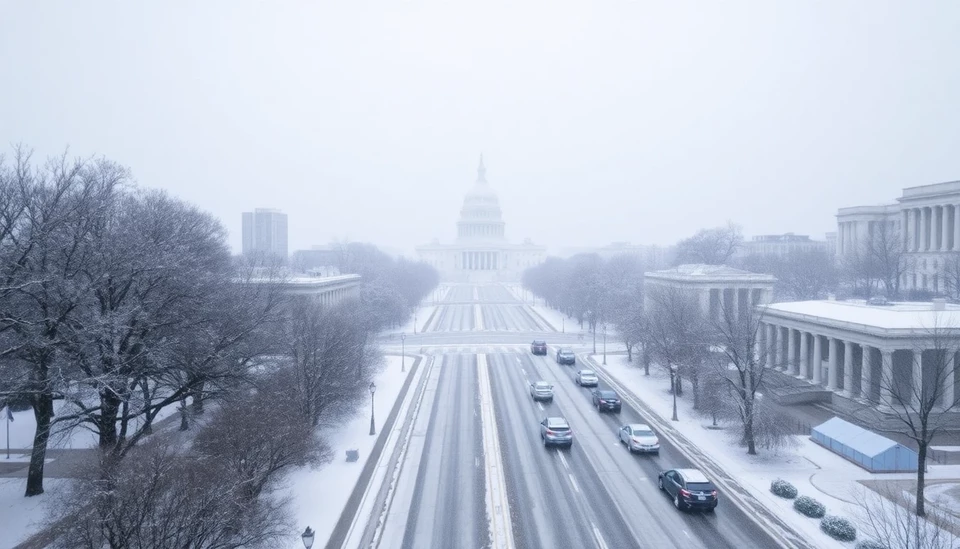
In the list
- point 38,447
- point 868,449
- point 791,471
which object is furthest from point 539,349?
point 38,447

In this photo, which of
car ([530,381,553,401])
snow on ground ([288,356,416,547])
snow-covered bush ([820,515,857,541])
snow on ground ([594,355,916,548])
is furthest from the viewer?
car ([530,381,553,401])

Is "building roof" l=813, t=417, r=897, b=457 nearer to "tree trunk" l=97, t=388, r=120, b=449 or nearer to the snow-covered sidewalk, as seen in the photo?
the snow-covered sidewalk

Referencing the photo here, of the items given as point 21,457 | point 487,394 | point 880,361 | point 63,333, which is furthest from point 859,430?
point 21,457

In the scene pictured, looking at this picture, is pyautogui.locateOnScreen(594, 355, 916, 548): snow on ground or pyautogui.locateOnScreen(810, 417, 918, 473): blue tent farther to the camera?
pyautogui.locateOnScreen(810, 417, 918, 473): blue tent

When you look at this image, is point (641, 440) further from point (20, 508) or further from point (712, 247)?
point (712, 247)

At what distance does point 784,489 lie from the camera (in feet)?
71.8

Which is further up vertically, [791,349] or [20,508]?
[791,349]

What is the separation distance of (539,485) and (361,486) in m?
7.35

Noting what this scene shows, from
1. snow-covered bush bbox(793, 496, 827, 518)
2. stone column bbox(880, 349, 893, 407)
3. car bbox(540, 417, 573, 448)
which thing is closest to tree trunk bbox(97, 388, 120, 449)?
car bbox(540, 417, 573, 448)

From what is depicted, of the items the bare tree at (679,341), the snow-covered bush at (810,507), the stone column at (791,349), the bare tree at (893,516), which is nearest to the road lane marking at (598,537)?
the snow-covered bush at (810,507)

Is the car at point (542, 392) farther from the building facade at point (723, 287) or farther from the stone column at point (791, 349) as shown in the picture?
the building facade at point (723, 287)

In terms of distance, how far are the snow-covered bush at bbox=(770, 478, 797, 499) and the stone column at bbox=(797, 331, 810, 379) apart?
69.7 ft

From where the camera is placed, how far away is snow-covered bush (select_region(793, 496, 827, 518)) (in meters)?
20.1

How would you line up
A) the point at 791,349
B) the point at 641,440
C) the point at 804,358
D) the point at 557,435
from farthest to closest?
the point at 791,349 → the point at 804,358 → the point at 557,435 → the point at 641,440
